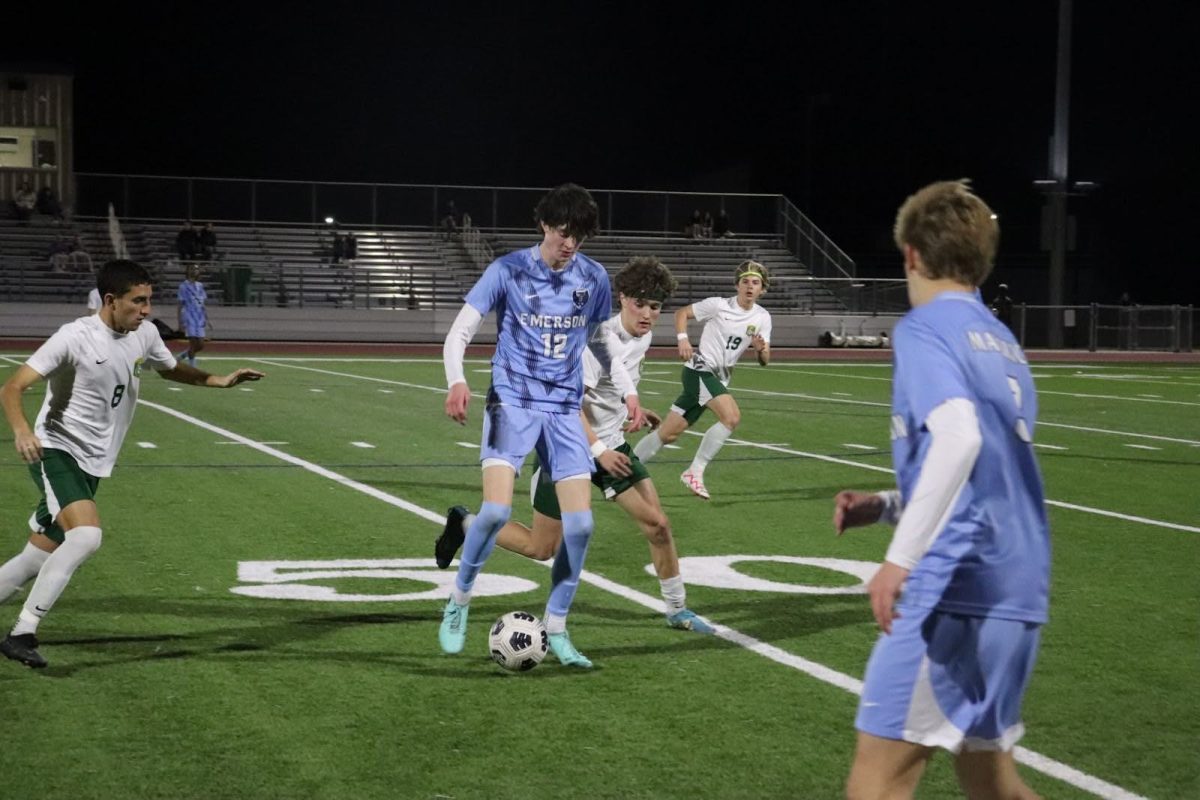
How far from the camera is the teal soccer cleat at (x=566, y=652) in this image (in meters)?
6.55

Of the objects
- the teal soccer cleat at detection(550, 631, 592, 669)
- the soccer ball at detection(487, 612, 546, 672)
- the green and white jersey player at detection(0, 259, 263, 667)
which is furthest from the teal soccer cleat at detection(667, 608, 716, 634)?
the green and white jersey player at detection(0, 259, 263, 667)

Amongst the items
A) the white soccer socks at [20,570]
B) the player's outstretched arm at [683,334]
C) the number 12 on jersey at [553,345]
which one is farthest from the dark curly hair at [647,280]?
the player's outstretched arm at [683,334]

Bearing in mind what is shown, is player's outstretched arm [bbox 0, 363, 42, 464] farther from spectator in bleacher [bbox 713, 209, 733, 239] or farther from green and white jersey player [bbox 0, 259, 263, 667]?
spectator in bleacher [bbox 713, 209, 733, 239]

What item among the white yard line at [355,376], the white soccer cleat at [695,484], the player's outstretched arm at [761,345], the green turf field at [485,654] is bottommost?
the green turf field at [485,654]

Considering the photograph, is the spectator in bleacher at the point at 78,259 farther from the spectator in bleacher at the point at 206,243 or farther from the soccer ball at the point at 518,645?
the soccer ball at the point at 518,645

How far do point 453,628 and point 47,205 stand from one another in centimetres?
3957

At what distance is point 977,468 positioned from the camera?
3391mm

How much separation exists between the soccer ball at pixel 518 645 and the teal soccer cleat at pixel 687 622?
105cm

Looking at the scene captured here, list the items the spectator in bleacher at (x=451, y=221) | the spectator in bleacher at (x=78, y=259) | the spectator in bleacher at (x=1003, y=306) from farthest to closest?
1. the spectator in bleacher at (x=451, y=221)
2. the spectator in bleacher at (x=78, y=259)
3. the spectator in bleacher at (x=1003, y=306)

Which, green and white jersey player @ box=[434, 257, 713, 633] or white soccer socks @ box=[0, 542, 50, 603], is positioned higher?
green and white jersey player @ box=[434, 257, 713, 633]

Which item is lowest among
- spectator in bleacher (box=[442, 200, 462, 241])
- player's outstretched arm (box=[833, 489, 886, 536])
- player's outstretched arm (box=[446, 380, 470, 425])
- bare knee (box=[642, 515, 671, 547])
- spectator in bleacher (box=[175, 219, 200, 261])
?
bare knee (box=[642, 515, 671, 547])

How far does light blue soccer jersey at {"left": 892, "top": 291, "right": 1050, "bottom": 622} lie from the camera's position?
11.0ft

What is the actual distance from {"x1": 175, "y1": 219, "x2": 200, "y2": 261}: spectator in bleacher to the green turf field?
2843 centimetres

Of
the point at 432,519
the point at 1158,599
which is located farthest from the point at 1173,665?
the point at 432,519
